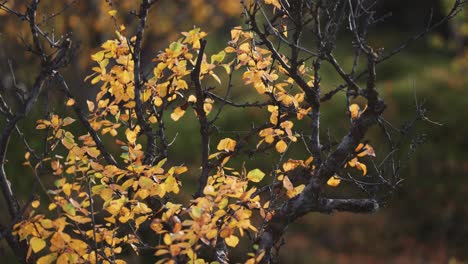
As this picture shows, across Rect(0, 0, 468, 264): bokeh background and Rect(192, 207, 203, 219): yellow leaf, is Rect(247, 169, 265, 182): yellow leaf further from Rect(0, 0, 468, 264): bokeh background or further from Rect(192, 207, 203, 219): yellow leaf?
Rect(0, 0, 468, 264): bokeh background

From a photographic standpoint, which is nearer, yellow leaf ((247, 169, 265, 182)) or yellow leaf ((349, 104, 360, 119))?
A: yellow leaf ((247, 169, 265, 182))

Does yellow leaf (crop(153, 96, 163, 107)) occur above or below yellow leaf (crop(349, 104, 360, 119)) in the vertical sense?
above

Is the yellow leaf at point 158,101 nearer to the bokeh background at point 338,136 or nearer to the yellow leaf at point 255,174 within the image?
the yellow leaf at point 255,174

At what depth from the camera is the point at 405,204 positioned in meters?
15.0

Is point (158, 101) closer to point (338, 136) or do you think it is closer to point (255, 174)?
point (255, 174)

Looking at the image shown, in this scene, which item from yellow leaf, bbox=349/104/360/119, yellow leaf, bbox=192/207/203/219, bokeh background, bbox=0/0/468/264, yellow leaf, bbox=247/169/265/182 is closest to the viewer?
yellow leaf, bbox=192/207/203/219

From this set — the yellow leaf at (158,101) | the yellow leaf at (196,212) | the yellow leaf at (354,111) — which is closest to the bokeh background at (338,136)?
the yellow leaf at (158,101)

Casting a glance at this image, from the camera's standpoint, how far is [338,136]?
16656mm

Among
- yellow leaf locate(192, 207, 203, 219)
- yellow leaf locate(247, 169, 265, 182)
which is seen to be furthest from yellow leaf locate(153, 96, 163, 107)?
yellow leaf locate(192, 207, 203, 219)

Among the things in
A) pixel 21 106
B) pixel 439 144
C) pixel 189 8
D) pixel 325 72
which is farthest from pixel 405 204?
pixel 21 106

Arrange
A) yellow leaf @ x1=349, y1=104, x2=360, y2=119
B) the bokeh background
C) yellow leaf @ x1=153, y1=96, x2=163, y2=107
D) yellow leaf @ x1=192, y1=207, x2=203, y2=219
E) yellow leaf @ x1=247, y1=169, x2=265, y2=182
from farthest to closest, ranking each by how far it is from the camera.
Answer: the bokeh background → yellow leaf @ x1=153, y1=96, x2=163, y2=107 → yellow leaf @ x1=349, y1=104, x2=360, y2=119 → yellow leaf @ x1=247, y1=169, x2=265, y2=182 → yellow leaf @ x1=192, y1=207, x2=203, y2=219

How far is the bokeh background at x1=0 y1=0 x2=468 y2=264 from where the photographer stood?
13461mm

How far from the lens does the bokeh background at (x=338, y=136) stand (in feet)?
44.2

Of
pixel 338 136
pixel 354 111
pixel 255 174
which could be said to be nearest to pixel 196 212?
pixel 255 174
